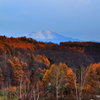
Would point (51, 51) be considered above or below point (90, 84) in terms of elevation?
above

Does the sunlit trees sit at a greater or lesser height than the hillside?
lesser

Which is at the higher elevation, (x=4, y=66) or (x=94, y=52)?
(x=94, y=52)

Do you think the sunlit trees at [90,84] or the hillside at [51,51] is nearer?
the sunlit trees at [90,84]

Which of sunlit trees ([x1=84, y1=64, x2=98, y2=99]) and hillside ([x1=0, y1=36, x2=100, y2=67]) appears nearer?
sunlit trees ([x1=84, y1=64, x2=98, y2=99])

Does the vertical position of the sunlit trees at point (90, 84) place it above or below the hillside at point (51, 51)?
below

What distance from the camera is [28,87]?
21.8m

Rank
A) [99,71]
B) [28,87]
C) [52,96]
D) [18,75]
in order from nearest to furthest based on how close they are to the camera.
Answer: [28,87] < [52,96] < [18,75] < [99,71]

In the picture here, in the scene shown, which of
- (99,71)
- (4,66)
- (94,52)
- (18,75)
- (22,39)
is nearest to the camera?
(18,75)

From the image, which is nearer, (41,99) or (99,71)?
(41,99)

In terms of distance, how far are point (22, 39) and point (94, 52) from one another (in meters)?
56.9

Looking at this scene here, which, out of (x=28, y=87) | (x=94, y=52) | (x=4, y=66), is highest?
(x=94, y=52)

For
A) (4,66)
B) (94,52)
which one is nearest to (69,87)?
(4,66)

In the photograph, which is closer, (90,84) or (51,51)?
(90,84)

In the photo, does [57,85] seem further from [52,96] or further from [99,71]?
[99,71]
